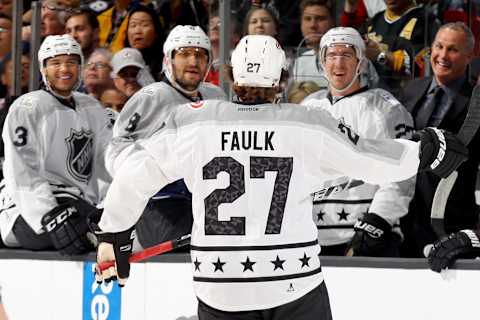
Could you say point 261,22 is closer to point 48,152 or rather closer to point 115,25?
point 48,152

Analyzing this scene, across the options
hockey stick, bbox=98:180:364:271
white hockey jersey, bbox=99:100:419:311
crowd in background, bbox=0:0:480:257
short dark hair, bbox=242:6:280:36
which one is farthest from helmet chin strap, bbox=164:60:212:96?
white hockey jersey, bbox=99:100:419:311

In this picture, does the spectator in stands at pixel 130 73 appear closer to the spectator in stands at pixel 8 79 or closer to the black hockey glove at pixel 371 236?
Answer: the spectator in stands at pixel 8 79

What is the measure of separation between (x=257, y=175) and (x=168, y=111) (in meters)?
1.66

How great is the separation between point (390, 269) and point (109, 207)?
1.22 meters

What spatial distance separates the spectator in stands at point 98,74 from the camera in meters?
5.57

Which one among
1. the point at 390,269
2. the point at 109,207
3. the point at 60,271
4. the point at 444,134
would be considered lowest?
the point at 60,271

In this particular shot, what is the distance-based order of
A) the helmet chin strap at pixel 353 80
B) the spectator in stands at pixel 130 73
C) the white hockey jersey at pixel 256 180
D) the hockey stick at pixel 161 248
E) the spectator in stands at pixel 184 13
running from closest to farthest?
the white hockey jersey at pixel 256 180
the hockey stick at pixel 161 248
the helmet chin strap at pixel 353 80
the spectator in stands at pixel 130 73
the spectator in stands at pixel 184 13

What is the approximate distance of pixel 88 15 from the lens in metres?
5.94

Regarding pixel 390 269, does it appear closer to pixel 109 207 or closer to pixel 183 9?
pixel 109 207

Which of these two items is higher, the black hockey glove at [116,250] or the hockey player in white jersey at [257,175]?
the hockey player in white jersey at [257,175]

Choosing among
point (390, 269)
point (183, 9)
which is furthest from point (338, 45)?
point (183, 9)

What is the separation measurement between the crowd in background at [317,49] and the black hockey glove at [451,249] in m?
0.45

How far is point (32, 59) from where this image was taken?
5.45 meters

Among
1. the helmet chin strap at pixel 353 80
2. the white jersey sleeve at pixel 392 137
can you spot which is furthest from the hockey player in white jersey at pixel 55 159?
the white jersey sleeve at pixel 392 137
